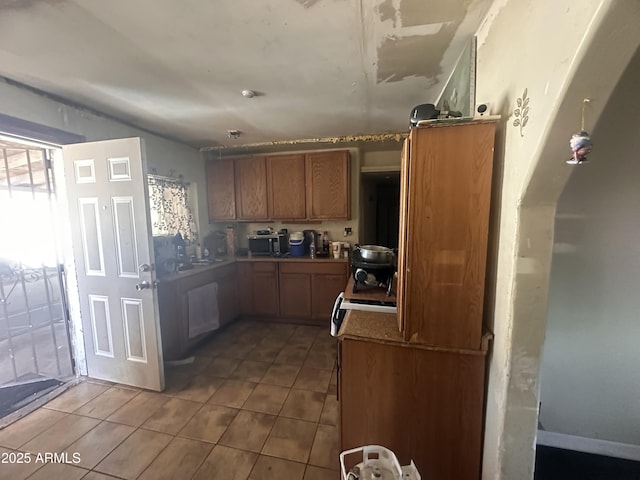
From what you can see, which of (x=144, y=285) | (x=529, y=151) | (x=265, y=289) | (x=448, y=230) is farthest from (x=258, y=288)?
(x=529, y=151)

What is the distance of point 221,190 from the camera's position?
372 cm

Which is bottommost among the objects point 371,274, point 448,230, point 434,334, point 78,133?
point 434,334

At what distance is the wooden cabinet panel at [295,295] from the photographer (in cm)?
346

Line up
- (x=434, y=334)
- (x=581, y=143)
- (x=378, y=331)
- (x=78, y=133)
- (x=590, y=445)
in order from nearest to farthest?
(x=581, y=143), (x=434, y=334), (x=378, y=331), (x=590, y=445), (x=78, y=133)

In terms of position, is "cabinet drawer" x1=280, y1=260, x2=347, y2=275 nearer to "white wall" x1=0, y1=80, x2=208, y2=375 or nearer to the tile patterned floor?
the tile patterned floor

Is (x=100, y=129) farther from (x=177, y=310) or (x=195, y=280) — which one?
(x=177, y=310)

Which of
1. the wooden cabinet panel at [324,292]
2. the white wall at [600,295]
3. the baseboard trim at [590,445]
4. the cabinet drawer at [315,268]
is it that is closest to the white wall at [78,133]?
the cabinet drawer at [315,268]

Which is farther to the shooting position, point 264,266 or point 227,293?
point 264,266

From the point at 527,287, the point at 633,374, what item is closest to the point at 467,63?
the point at 527,287

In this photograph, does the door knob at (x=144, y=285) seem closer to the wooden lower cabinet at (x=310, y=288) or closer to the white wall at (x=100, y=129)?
the white wall at (x=100, y=129)

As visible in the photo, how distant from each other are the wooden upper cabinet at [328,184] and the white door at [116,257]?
6.16 feet

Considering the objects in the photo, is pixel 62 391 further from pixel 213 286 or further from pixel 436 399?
pixel 436 399

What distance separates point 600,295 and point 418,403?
1269mm

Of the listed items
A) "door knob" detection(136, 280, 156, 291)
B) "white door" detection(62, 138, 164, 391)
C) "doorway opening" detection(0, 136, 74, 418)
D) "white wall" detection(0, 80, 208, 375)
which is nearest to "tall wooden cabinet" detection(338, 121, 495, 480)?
"door knob" detection(136, 280, 156, 291)
